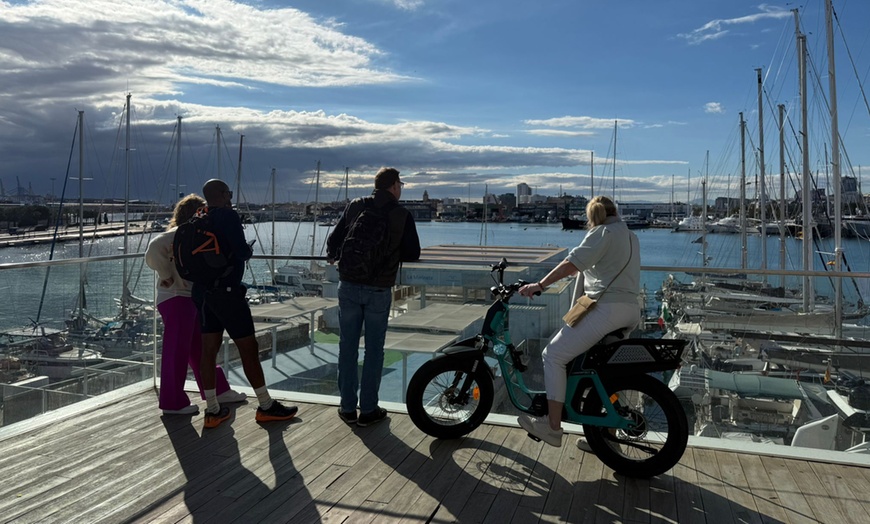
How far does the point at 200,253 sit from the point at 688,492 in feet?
9.94

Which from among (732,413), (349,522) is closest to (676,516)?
(349,522)

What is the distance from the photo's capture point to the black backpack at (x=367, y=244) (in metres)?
4.09

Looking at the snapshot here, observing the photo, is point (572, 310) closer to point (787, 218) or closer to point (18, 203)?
point (787, 218)

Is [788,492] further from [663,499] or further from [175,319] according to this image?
[175,319]

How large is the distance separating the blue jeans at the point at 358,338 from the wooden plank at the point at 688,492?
1886 millimetres

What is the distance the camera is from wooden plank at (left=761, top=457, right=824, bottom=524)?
9.90ft

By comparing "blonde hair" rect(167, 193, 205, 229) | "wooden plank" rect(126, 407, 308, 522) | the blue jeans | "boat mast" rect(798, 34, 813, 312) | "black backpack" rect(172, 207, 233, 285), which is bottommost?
"wooden plank" rect(126, 407, 308, 522)

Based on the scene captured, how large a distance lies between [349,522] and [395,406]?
5.43 feet

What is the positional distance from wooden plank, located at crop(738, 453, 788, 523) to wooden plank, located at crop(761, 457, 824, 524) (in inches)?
0.7

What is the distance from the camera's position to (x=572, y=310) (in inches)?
138

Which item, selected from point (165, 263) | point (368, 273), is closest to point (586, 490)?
point (368, 273)

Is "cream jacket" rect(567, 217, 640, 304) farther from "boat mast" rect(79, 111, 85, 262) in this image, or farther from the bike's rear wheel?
"boat mast" rect(79, 111, 85, 262)

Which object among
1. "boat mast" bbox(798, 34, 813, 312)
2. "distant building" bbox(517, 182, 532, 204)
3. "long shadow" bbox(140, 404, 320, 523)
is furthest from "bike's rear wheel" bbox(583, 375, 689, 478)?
"distant building" bbox(517, 182, 532, 204)

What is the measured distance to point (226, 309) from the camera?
4223 mm
